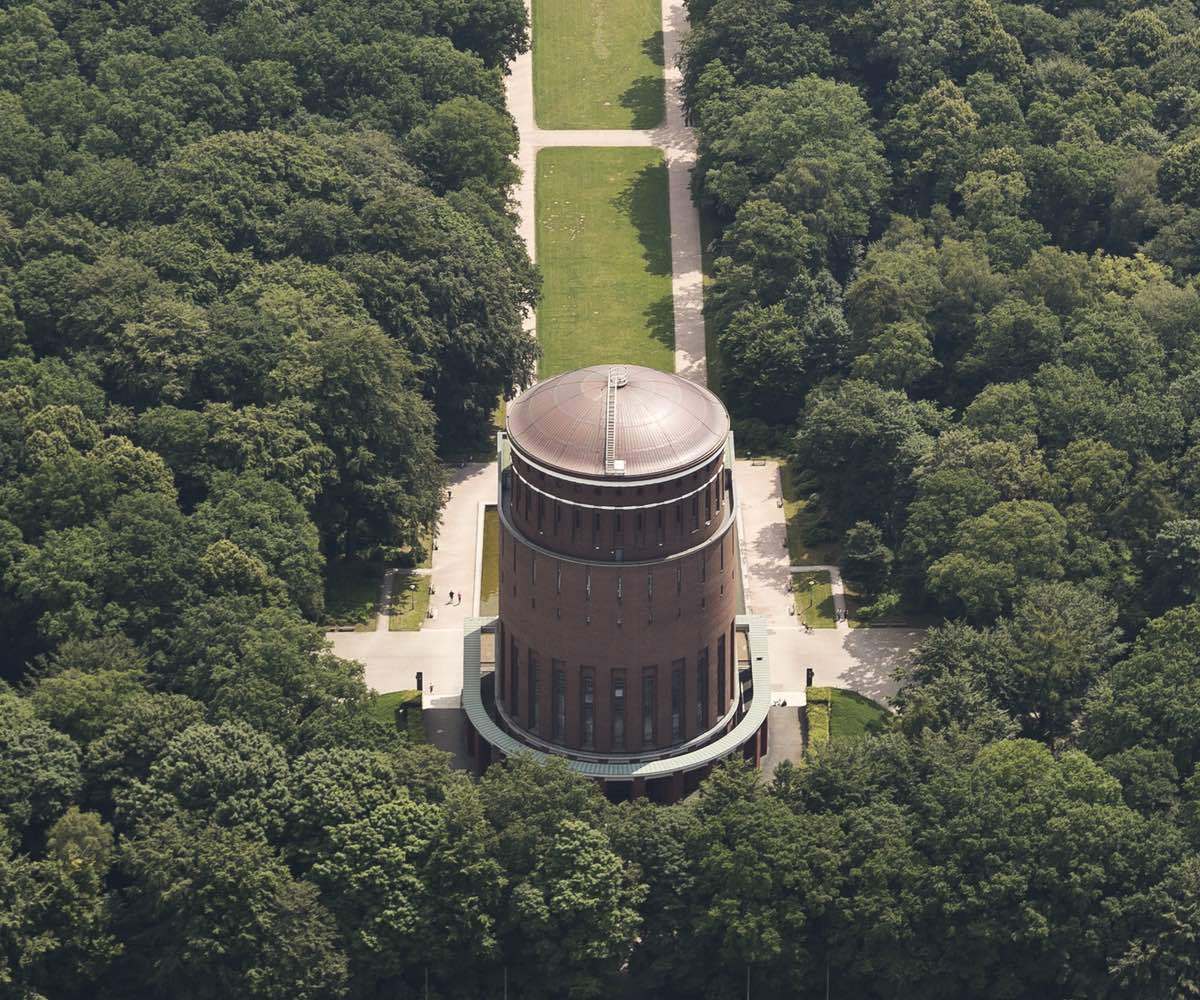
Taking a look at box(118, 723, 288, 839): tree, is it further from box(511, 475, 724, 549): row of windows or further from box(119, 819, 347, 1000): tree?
box(511, 475, 724, 549): row of windows

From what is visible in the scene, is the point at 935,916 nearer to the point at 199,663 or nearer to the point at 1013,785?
the point at 1013,785

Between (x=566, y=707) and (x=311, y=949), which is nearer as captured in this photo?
(x=311, y=949)

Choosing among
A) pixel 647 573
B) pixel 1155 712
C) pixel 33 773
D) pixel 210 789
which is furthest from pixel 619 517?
pixel 33 773

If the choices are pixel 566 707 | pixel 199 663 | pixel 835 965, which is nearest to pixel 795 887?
pixel 835 965

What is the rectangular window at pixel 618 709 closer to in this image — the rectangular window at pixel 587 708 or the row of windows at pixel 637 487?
the rectangular window at pixel 587 708

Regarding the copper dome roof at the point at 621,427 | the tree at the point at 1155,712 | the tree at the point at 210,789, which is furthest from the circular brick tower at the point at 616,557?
the tree at the point at 1155,712

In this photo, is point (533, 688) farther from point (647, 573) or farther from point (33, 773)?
point (33, 773)
